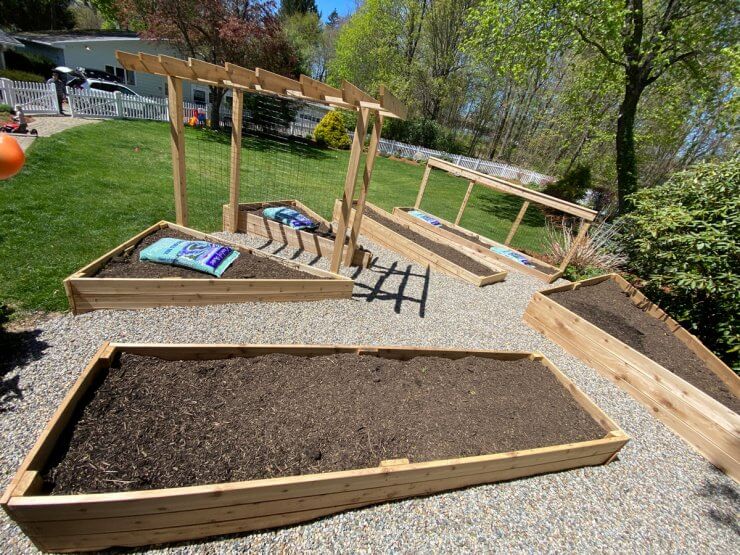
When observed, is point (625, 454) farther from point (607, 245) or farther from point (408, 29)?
point (408, 29)

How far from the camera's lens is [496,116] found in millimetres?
28094

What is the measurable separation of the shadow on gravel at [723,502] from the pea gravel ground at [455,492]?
0.03 feet

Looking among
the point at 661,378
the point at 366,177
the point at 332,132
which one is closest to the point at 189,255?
the point at 366,177

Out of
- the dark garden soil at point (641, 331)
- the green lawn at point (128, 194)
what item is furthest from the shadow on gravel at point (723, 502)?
the green lawn at point (128, 194)

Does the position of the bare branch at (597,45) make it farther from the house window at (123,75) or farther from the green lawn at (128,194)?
the house window at (123,75)

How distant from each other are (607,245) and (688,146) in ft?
72.5

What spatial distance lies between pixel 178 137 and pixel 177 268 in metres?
1.85

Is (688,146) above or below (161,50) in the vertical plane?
above

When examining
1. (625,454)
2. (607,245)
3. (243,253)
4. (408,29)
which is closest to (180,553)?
(243,253)

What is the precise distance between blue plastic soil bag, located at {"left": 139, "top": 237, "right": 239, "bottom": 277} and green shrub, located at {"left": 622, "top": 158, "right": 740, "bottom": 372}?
19.7ft

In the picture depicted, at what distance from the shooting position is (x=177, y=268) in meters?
3.80

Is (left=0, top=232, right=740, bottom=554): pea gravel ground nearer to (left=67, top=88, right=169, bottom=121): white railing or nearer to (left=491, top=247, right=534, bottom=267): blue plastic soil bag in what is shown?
(left=491, top=247, right=534, bottom=267): blue plastic soil bag

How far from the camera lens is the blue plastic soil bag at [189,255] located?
12.3 feet

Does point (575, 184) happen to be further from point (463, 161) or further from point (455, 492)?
point (455, 492)
